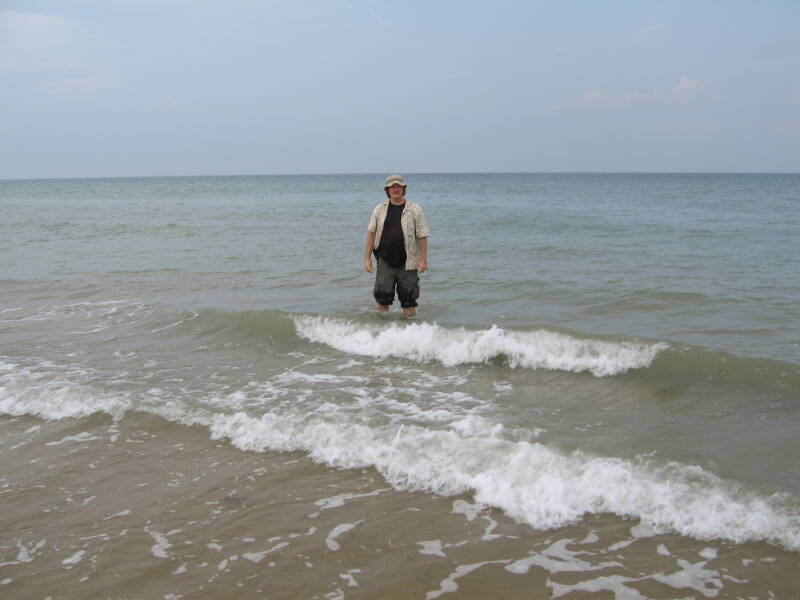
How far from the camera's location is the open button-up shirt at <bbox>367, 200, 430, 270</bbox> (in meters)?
7.59

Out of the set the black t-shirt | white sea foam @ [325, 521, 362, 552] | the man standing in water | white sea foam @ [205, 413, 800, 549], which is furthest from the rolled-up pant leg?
white sea foam @ [325, 521, 362, 552]

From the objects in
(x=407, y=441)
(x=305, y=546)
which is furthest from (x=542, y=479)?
(x=305, y=546)

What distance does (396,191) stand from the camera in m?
7.40

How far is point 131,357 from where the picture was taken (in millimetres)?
7430

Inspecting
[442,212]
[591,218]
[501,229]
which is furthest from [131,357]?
[442,212]

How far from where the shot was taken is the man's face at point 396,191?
24.1 ft

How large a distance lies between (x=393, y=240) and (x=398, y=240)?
0.20ft

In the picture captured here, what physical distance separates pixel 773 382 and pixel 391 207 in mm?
4380

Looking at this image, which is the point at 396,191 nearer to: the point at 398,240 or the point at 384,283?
the point at 398,240

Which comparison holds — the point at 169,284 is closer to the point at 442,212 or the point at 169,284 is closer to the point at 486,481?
the point at 486,481

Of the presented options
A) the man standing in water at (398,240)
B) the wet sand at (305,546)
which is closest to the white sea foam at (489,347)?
the man standing in water at (398,240)

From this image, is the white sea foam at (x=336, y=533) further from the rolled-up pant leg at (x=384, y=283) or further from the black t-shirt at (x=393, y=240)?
the rolled-up pant leg at (x=384, y=283)

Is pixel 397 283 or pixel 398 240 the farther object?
pixel 397 283

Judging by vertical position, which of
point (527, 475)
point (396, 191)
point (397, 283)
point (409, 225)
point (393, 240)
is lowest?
point (527, 475)
